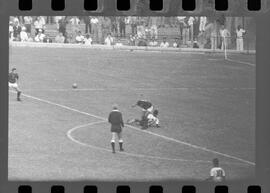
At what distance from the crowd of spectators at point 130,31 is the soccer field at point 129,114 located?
0.47 m

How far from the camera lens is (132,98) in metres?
20.4

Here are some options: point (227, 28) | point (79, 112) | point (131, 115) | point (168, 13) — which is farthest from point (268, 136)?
point (79, 112)

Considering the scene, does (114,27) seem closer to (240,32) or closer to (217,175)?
(240,32)

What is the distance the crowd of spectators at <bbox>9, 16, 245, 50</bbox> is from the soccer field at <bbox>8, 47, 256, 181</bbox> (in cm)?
47

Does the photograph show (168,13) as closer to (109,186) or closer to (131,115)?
(109,186)

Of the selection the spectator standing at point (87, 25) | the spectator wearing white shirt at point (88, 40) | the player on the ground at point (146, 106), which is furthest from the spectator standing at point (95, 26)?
the player on the ground at point (146, 106)

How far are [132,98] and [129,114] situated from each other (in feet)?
7.77

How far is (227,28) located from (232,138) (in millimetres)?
3282

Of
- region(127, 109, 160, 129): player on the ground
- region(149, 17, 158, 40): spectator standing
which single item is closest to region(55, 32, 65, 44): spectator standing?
region(149, 17, 158, 40): spectator standing

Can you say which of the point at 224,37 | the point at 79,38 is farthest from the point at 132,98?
the point at 224,37

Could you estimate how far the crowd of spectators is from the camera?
53.7 ft

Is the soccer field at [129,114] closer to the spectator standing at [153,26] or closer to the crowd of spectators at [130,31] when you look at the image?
the crowd of spectators at [130,31]

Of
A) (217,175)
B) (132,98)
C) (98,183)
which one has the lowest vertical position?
(217,175)

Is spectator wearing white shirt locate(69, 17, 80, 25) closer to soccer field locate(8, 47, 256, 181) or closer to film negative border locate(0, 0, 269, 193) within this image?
soccer field locate(8, 47, 256, 181)
